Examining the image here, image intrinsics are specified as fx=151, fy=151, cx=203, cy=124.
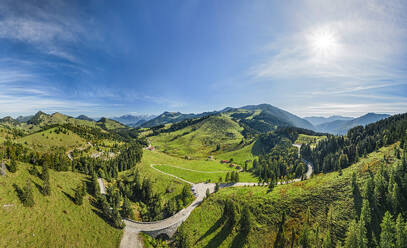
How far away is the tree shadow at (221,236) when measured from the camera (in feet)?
194

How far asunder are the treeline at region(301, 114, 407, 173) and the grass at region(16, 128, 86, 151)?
21894 cm

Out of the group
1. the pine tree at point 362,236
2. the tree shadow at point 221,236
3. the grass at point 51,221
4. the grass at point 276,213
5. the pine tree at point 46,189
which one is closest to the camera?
the grass at point 51,221

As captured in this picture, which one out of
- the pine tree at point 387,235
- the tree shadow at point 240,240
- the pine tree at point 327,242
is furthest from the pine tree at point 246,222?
the pine tree at point 387,235

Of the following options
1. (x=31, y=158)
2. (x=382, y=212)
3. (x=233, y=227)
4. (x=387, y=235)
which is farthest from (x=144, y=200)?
(x=382, y=212)

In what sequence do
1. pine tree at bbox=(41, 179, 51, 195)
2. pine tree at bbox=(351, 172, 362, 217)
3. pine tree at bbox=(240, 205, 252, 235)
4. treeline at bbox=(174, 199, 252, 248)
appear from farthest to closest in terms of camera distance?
pine tree at bbox=(240, 205, 252, 235) → treeline at bbox=(174, 199, 252, 248) → pine tree at bbox=(351, 172, 362, 217) → pine tree at bbox=(41, 179, 51, 195)

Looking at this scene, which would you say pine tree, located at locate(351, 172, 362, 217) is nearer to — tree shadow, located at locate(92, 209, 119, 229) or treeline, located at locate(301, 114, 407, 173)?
treeline, located at locate(301, 114, 407, 173)

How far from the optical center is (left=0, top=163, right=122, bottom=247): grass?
3868cm

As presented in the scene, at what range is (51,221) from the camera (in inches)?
1794

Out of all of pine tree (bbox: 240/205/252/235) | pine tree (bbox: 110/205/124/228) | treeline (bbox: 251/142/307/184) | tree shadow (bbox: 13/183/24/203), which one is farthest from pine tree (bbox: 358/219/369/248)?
tree shadow (bbox: 13/183/24/203)

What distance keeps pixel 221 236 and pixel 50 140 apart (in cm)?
17509

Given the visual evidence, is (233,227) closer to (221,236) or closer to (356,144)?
(221,236)

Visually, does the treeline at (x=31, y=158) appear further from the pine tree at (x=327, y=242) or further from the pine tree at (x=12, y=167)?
the pine tree at (x=327, y=242)

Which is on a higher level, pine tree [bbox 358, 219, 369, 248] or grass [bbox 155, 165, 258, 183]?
pine tree [bbox 358, 219, 369, 248]

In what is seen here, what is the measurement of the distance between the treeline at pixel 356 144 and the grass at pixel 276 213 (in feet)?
100
